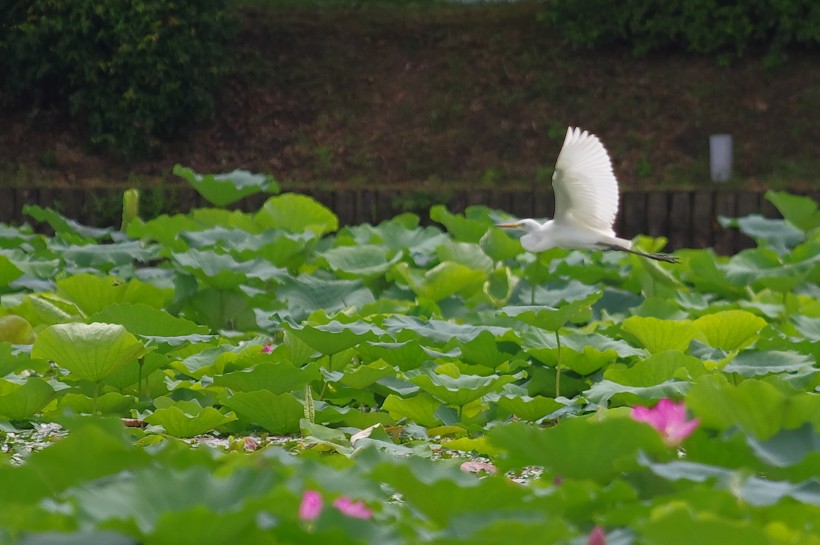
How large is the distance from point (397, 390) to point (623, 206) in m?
4.85

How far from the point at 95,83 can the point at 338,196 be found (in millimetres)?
2472

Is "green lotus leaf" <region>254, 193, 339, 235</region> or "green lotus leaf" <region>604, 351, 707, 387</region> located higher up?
"green lotus leaf" <region>604, 351, 707, 387</region>

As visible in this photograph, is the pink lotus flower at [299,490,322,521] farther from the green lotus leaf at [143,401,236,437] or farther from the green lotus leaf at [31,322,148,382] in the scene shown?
the green lotus leaf at [31,322,148,382]

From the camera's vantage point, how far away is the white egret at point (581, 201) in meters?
3.29

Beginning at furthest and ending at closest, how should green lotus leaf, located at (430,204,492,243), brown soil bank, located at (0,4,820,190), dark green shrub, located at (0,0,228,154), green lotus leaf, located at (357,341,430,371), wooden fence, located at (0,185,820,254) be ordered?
brown soil bank, located at (0,4,820,190) → dark green shrub, located at (0,0,228,154) → wooden fence, located at (0,185,820,254) → green lotus leaf, located at (430,204,492,243) → green lotus leaf, located at (357,341,430,371)

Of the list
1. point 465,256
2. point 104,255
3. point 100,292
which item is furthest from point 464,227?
point 100,292

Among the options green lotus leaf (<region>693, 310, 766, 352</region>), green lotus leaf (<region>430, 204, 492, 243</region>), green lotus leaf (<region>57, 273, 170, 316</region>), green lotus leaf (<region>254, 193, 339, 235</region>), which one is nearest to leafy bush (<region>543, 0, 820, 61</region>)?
green lotus leaf (<region>430, 204, 492, 243</region>)

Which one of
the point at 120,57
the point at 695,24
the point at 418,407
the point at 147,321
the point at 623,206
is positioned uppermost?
the point at 695,24

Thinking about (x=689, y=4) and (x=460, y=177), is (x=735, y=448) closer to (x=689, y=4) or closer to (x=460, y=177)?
(x=460, y=177)

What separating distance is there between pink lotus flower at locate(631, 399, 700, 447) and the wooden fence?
572 centimetres

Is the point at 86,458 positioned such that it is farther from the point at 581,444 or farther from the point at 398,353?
the point at 398,353

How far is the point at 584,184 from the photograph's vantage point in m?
3.35

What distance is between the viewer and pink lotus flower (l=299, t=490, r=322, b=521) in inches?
40.6

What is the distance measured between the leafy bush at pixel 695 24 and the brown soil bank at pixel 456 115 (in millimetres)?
141
